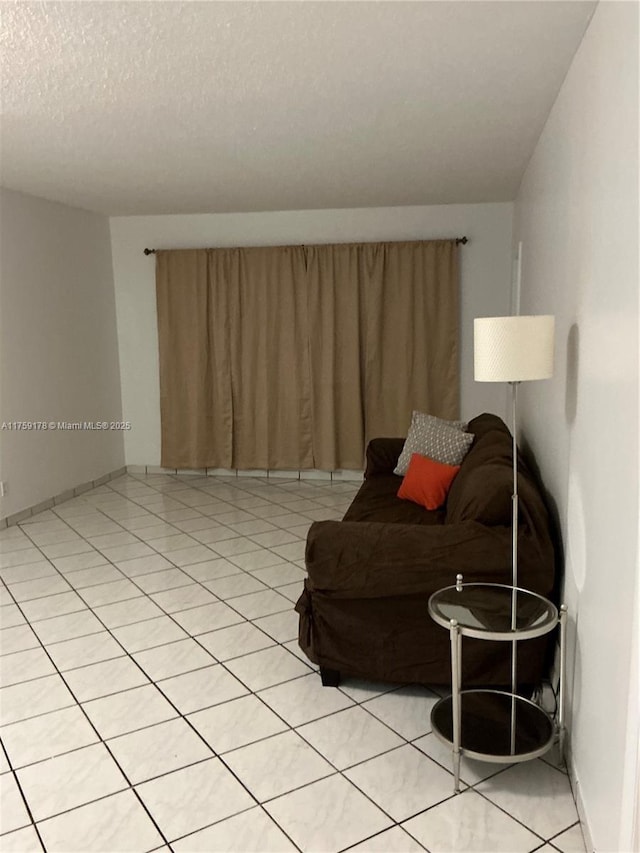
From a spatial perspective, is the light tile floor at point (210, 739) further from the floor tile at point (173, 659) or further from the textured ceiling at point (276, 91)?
the textured ceiling at point (276, 91)

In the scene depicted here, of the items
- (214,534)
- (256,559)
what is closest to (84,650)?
(256,559)

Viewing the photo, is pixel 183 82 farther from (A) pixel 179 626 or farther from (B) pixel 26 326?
(B) pixel 26 326

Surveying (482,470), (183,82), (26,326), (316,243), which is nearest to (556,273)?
(482,470)

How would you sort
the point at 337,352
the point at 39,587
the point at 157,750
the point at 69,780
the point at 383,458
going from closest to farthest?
the point at 69,780 < the point at 157,750 < the point at 39,587 < the point at 383,458 < the point at 337,352

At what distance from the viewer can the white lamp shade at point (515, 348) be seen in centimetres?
223

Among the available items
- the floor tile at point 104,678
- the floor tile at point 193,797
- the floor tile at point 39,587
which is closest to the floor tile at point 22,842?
the floor tile at point 193,797

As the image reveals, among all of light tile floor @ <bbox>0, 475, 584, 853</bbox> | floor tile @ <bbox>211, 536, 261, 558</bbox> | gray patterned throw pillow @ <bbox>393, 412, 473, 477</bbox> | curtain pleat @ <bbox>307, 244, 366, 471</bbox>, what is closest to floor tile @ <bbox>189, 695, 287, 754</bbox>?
light tile floor @ <bbox>0, 475, 584, 853</bbox>

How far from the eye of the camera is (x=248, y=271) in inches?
242

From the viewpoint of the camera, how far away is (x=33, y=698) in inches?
109

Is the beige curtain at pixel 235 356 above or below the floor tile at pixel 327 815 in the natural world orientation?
above

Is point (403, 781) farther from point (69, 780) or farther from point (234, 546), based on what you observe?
point (234, 546)

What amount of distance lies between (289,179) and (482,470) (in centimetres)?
265

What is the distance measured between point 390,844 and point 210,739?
779mm

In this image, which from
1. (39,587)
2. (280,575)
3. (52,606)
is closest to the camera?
(52,606)
